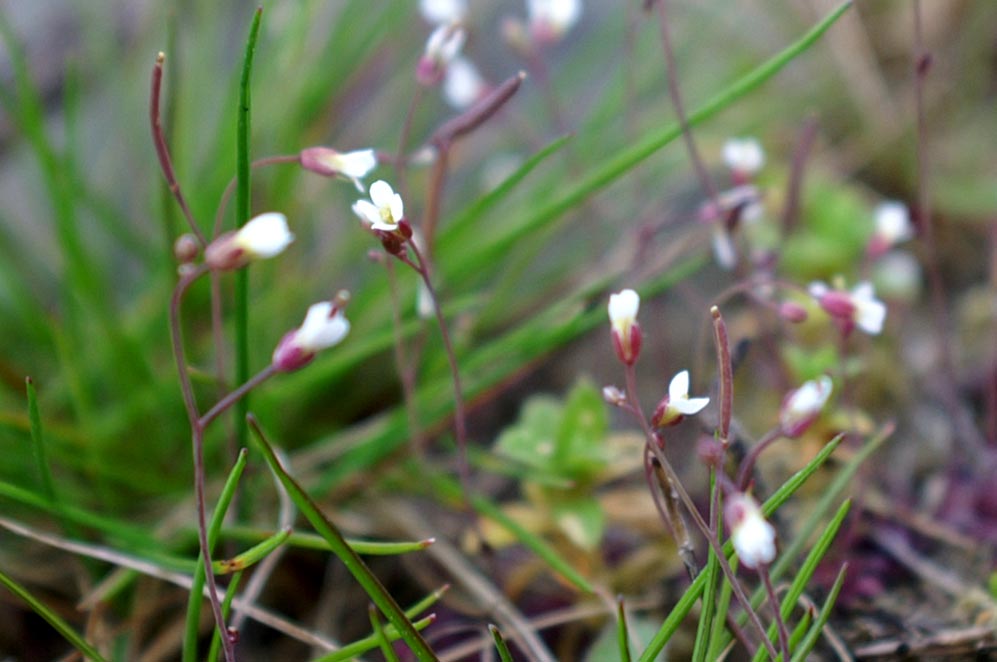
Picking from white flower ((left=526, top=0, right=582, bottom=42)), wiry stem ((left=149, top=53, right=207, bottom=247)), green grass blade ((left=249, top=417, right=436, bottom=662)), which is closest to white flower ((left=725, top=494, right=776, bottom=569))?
green grass blade ((left=249, top=417, right=436, bottom=662))

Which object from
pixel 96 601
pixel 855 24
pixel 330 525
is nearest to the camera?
pixel 330 525

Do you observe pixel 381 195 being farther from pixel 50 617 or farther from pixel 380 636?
pixel 50 617

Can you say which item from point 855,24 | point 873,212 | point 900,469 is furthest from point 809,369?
point 855,24

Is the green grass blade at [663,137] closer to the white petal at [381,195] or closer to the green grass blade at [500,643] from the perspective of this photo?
the white petal at [381,195]

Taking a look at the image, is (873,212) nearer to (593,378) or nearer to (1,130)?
(593,378)

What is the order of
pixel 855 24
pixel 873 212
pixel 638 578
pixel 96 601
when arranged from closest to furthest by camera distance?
pixel 96 601 < pixel 638 578 < pixel 873 212 < pixel 855 24

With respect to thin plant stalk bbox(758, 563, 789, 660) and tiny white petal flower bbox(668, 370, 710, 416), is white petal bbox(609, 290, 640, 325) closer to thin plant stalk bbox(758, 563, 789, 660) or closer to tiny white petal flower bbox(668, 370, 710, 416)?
tiny white petal flower bbox(668, 370, 710, 416)

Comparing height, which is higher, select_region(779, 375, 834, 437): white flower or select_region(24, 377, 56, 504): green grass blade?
select_region(24, 377, 56, 504): green grass blade
